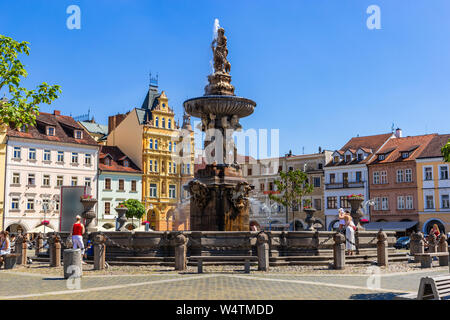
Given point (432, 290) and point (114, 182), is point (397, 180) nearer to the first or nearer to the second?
point (114, 182)

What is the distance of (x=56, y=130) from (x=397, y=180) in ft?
122

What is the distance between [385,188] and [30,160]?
124 feet

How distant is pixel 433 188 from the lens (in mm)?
56625

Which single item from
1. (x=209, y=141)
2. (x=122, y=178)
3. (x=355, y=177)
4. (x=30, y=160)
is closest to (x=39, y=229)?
(x=30, y=160)

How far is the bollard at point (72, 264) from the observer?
586 inches

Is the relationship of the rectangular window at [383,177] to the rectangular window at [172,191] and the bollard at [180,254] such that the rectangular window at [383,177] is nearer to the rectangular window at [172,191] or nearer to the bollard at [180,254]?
the rectangular window at [172,191]

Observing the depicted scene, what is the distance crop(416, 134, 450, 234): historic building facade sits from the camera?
5569 cm

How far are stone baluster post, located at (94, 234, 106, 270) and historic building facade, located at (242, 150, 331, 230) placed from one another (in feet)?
155

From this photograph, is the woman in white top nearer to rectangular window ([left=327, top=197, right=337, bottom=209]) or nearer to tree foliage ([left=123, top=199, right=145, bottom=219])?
tree foliage ([left=123, top=199, right=145, bottom=219])

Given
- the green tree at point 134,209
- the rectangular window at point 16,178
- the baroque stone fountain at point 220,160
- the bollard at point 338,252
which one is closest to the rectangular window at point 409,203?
the green tree at point 134,209

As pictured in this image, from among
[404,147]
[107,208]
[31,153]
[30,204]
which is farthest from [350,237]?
[107,208]

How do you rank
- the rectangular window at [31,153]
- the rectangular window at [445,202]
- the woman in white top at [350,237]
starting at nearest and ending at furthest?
the woman in white top at [350,237] → the rectangular window at [31,153] → the rectangular window at [445,202]

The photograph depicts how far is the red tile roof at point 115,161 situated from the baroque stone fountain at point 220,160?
1588 inches
